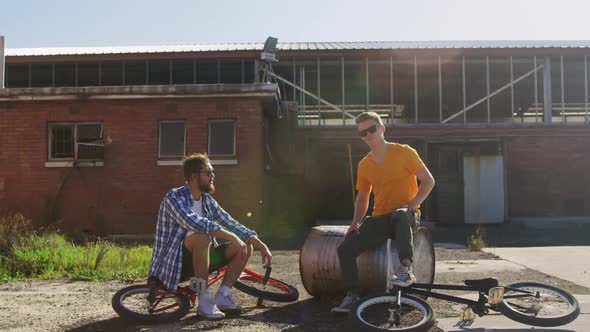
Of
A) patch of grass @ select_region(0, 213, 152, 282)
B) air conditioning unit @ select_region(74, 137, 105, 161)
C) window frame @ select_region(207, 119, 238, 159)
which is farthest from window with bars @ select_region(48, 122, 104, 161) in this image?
patch of grass @ select_region(0, 213, 152, 282)

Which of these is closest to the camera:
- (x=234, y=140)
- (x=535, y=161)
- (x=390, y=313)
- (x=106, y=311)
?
(x=390, y=313)

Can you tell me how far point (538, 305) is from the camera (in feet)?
15.6

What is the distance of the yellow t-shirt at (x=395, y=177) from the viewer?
5039 mm

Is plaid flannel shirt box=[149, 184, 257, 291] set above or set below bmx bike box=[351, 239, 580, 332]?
above

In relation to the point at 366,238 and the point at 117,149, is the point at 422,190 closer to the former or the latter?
the point at 366,238

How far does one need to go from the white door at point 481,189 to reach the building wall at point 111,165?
7.73 meters

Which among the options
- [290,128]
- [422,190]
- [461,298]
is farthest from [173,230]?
[290,128]

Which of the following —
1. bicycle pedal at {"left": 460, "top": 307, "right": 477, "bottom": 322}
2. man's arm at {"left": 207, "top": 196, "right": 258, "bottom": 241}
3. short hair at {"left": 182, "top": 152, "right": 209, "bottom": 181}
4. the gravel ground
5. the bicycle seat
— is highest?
short hair at {"left": 182, "top": 152, "right": 209, "bottom": 181}

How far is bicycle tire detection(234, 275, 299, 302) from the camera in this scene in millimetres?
5592

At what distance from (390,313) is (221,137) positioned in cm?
1120

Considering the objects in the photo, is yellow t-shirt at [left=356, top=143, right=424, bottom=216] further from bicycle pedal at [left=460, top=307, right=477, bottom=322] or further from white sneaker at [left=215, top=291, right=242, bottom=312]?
white sneaker at [left=215, top=291, right=242, bottom=312]

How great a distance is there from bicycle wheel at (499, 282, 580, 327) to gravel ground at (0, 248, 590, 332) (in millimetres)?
652

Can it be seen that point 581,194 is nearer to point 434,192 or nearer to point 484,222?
point 484,222

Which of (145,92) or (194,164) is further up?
(145,92)
